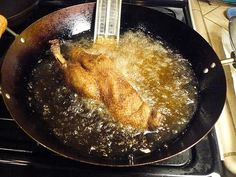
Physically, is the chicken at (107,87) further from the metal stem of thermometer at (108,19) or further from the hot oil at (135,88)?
the metal stem of thermometer at (108,19)

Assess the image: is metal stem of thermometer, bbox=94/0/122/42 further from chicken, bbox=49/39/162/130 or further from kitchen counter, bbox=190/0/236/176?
kitchen counter, bbox=190/0/236/176

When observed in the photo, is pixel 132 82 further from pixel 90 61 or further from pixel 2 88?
pixel 2 88

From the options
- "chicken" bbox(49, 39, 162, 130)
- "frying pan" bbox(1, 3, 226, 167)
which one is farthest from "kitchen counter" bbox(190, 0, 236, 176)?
"chicken" bbox(49, 39, 162, 130)

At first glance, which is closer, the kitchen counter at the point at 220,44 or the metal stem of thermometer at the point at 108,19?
the kitchen counter at the point at 220,44

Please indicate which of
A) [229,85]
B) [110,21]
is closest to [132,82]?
[110,21]

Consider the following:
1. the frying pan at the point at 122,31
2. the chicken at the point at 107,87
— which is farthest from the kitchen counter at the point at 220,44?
the chicken at the point at 107,87
